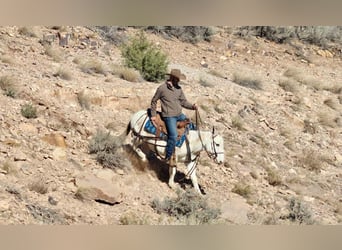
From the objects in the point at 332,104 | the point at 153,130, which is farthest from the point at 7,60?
the point at 332,104

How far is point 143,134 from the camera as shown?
11055 millimetres

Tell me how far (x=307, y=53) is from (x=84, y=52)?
11.8 metres

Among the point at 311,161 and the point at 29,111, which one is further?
the point at 311,161

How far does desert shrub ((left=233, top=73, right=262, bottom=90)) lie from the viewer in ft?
63.3

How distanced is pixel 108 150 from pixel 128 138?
1.02m

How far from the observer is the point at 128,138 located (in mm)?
12133

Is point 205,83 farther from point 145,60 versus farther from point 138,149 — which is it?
point 138,149

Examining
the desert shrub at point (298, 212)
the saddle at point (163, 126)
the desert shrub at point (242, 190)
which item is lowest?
the desert shrub at point (242, 190)

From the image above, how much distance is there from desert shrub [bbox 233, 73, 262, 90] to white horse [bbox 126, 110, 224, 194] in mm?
8400

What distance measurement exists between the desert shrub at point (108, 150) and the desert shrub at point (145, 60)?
5084 mm

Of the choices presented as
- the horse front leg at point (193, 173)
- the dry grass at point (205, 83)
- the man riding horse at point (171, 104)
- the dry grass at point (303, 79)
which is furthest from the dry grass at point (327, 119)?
the man riding horse at point (171, 104)

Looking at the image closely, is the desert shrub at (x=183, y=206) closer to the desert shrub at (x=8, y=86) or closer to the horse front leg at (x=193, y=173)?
the horse front leg at (x=193, y=173)

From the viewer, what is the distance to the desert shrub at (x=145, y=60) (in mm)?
16531

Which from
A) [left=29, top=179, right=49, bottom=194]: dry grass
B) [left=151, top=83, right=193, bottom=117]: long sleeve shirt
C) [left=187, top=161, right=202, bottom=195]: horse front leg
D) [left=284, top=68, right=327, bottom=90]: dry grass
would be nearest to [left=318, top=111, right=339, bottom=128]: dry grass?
[left=284, top=68, right=327, bottom=90]: dry grass
